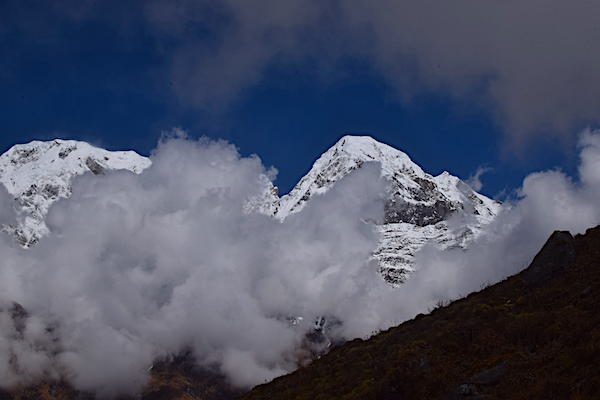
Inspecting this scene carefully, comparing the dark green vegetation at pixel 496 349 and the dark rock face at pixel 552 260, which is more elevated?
the dark rock face at pixel 552 260

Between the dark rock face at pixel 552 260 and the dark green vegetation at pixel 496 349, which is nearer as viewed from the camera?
the dark green vegetation at pixel 496 349

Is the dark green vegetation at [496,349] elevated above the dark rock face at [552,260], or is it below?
below

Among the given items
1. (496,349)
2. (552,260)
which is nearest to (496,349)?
(496,349)

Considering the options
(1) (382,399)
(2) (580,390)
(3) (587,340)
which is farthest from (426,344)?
(2) (580,390)

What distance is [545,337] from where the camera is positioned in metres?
27.2

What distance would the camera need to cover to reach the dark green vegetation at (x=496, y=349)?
23484mm

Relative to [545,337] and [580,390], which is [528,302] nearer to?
[545,337]

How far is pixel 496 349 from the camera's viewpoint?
28.2 meters

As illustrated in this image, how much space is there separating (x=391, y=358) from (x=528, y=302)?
764 centimetres

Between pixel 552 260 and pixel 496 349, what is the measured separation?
36.5ft

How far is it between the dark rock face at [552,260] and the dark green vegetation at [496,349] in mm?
58

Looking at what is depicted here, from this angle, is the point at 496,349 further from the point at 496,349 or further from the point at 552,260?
the point at 552,260

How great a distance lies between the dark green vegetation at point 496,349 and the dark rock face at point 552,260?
0.05 m

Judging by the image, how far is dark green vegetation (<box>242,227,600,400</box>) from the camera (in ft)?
77.0
